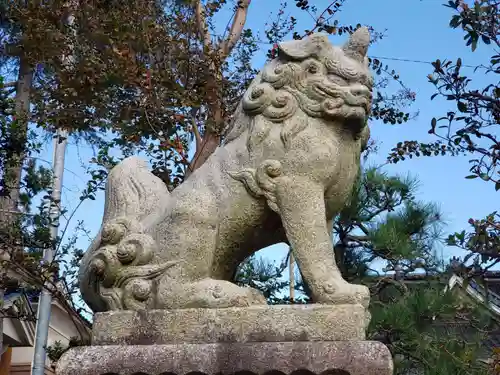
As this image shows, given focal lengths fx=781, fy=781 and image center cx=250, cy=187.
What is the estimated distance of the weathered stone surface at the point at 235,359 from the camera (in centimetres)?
302

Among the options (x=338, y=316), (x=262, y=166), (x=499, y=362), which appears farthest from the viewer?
(x=499, y=362)

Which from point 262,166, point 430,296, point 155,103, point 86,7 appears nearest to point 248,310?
point 262,166

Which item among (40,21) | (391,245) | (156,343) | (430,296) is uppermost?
(40,21)

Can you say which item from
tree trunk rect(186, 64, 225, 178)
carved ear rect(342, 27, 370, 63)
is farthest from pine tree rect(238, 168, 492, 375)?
carved ear rect(342, 27, 370, 63)

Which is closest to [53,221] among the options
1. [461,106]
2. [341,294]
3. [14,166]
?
[14,166]

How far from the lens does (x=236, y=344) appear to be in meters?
3.15

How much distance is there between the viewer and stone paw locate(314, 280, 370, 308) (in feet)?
10.6

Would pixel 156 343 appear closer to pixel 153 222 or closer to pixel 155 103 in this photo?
pixel 153 222

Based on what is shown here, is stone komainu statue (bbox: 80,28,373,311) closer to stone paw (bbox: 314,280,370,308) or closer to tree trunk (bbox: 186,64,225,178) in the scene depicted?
stone paw (bbox: 314,280,370,308)

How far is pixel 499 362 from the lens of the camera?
6754 mm

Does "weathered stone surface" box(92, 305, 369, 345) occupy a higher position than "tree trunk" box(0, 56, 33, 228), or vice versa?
"tree trunk" box(0, 56, 33, 228)

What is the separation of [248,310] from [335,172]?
0.74 m

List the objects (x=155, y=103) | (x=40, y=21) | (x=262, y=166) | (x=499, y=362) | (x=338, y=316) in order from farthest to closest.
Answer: (x=40, y=21), (x=155, y=103), (x=499, y=362), (x=262, y=166), (x=338, y=316)

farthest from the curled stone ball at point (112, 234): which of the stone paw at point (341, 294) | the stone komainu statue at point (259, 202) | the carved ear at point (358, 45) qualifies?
the carved ear at point (358, 45)
